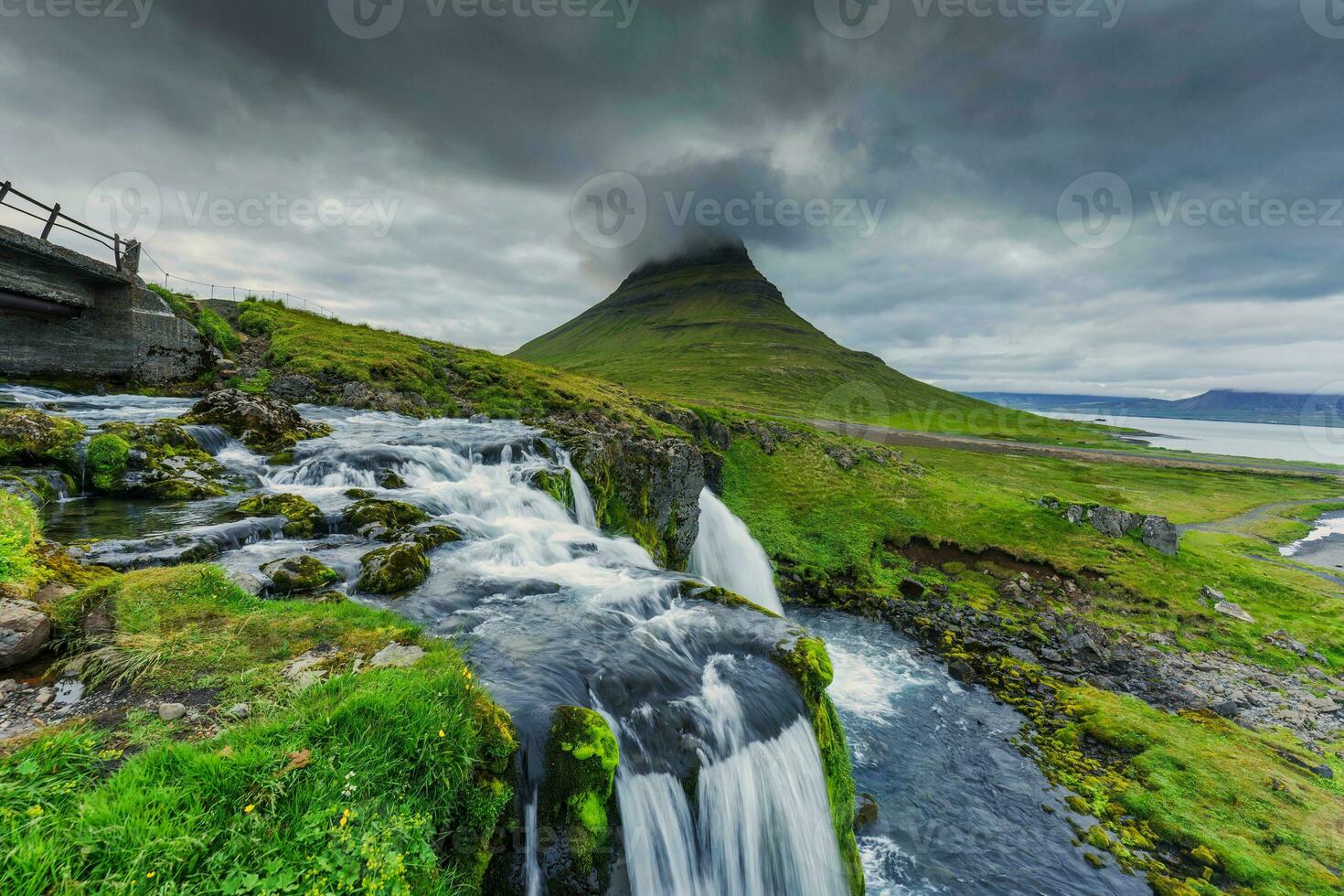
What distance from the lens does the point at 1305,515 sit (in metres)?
70.7

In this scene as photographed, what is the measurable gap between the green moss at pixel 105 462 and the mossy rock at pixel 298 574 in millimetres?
7361

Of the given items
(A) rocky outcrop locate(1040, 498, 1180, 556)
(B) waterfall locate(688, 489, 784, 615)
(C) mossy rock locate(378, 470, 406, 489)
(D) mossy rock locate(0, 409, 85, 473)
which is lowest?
(B) waterfall locate(688, 489, 784, 615)

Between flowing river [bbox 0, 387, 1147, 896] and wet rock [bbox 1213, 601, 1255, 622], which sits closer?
flowing river [bbox 0, 387, 1147, 896]

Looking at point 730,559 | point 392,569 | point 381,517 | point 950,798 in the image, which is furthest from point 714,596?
point 730,559

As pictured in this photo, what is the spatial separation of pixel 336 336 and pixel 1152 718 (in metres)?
52.1

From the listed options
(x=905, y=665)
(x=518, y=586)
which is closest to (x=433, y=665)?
(x=518, y=586)

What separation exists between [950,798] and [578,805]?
13.7 meters

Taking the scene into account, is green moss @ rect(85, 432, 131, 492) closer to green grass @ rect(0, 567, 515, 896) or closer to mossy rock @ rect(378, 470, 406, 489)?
mossy rock @ rect(378, 470, 406, 489)

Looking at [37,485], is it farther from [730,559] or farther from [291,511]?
[730,559]

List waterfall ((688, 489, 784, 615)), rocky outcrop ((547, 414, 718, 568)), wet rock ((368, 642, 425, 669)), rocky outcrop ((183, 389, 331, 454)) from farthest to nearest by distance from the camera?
waterfall ((688, 489, 784, 615)), rocky outcrop ((547, 414, 718, 568)), rocky outcrop ((183, 389, 331, 454)), wet rock ((368, 642, 425, 669))

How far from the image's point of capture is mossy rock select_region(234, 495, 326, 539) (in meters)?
12.0

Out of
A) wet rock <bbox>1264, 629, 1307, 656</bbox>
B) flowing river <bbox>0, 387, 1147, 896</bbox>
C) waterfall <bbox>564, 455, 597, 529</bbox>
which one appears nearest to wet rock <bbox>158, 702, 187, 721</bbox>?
flowing river <bbox>0, 387, 1147, 896</bbox>

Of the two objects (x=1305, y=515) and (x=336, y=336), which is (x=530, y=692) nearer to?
(x=336, y=336)

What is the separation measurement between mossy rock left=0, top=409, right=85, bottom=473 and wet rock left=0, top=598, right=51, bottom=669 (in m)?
9.52
